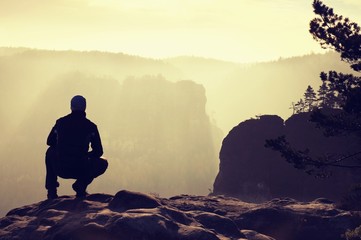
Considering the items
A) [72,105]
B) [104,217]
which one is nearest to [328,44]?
[72,105]

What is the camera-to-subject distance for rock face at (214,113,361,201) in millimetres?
58531

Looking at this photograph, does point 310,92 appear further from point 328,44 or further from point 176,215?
point 176,215

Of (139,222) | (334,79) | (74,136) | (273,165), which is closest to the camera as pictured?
(139,222)

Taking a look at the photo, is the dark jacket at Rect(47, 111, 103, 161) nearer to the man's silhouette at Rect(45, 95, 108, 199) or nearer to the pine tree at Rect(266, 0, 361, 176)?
the man's silhouette at Rect(45, 95, 108, 199)

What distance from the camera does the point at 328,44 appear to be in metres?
28.3

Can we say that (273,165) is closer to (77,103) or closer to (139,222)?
(77,103)

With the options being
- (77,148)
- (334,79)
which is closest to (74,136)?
(77,148)

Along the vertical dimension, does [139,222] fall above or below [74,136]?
below

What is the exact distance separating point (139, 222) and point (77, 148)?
3.40 metres

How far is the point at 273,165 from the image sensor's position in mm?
62812

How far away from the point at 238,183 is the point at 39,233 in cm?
5025

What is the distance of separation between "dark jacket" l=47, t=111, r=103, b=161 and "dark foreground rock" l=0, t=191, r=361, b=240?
122 centimetres

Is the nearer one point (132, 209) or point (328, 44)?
point (132, 209)

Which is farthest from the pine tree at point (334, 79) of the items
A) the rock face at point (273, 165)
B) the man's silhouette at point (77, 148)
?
the rock face at point (273, 165)
